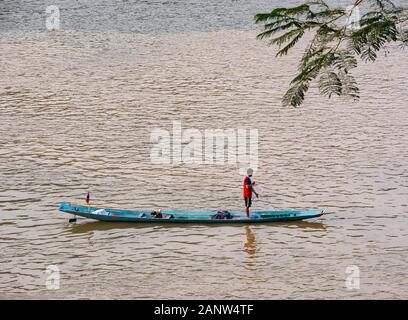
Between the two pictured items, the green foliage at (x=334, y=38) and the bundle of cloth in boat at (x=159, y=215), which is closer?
the green foliage at (x=334, y=38)

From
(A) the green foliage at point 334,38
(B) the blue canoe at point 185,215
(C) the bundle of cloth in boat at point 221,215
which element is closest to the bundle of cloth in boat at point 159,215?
(B) the blue canoe at point 185,215

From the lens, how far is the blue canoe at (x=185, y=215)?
29562mm

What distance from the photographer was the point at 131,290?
24.4 metres

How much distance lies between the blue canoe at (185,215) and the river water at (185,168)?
0.98 ft

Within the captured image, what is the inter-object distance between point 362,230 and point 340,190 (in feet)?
13.7

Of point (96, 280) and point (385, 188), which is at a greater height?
point (385, 188)

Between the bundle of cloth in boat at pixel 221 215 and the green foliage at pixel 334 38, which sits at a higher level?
the green foliage at pixel 334 38

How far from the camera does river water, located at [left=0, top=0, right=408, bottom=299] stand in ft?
84.3

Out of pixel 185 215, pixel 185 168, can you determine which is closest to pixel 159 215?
pixel 185 215

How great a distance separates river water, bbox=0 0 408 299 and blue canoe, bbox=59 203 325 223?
30 centimetres

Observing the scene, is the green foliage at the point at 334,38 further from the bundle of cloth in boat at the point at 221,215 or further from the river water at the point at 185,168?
the bundle of cloth in boat at the point at 221,215
